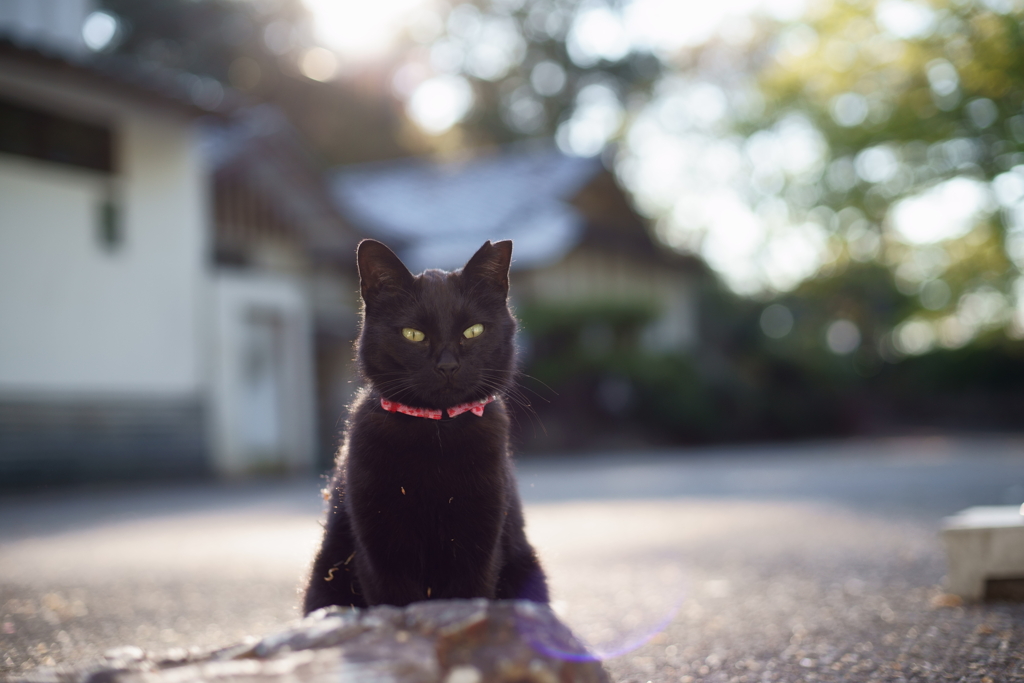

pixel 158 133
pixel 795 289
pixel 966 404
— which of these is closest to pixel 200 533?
pixel 158 133

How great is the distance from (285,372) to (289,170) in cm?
304

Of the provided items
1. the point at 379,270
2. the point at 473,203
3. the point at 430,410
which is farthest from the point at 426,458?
the point at 473,203

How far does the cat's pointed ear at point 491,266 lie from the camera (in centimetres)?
232

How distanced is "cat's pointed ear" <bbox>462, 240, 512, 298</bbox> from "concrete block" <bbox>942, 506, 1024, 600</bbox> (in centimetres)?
208

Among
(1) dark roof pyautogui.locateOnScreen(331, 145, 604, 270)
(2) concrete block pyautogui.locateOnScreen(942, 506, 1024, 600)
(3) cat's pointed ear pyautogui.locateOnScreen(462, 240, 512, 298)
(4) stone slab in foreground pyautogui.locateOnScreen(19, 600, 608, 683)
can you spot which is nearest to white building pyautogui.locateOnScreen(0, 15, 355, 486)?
(1) dark roof pyautogui.locateOnScreen(331, 145, 604, 270)

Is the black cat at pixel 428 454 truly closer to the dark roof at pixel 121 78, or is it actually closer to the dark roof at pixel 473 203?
the dark roof at pixel 121 78

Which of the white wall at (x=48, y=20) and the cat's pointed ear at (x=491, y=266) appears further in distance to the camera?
the white wall at (x=48, y=20)

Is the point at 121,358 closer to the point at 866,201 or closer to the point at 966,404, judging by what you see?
the point at 866,201

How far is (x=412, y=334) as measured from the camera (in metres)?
2.24

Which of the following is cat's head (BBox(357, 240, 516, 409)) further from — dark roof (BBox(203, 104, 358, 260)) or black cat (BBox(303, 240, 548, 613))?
dark roof (BBox(203, 104, 358, 260))

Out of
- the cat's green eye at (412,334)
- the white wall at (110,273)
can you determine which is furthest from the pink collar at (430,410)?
the white wall at (110,273)

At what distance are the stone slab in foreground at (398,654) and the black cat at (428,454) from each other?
1.21ft

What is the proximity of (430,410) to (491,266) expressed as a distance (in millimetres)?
423

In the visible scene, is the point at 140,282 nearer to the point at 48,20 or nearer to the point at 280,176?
the point at 280,176
